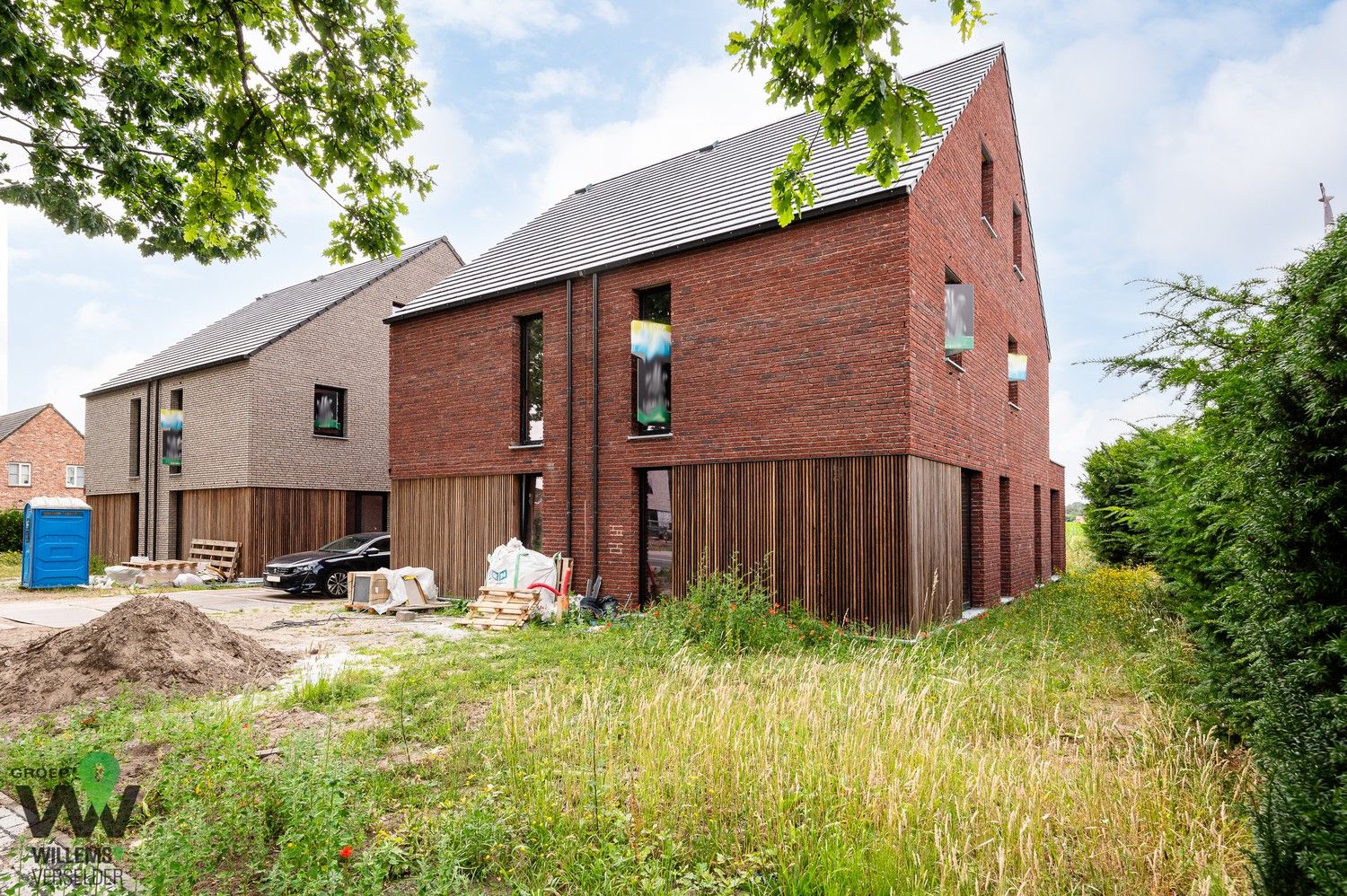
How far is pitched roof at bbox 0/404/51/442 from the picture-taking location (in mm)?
36625

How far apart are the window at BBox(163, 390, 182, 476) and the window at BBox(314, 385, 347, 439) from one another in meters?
4.31

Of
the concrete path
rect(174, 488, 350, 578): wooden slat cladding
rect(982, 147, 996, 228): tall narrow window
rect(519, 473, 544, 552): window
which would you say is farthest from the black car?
rect(982, 147, 996, 228): tall narrow window

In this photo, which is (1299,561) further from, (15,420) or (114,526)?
(15,420)

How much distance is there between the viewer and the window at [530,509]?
12.7m

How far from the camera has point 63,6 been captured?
18.7 ft

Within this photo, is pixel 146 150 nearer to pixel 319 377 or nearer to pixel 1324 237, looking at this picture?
pixel 1324 237

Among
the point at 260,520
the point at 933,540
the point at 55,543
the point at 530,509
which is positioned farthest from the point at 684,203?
the point at 55,543

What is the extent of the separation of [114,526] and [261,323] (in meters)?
8.15

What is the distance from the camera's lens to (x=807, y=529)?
9742 millimetres

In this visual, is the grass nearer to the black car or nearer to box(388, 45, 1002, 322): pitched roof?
box(388, 45, 1002, 322): pitched roof

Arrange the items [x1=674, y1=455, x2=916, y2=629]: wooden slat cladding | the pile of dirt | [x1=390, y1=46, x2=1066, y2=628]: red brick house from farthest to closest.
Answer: [x1=390, y1=46, x2=1066, y2=628]: red brick house < [x1=674, y1=455, x2=916, y2=629]: wooden slat cladding < the pile of dirt

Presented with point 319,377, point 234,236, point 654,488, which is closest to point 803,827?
point 234,236

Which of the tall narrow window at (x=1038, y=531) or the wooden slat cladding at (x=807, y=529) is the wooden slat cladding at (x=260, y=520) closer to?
the wooden slat cladding at (x=807, y=529)

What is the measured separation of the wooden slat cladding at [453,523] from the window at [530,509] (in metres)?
0.13
